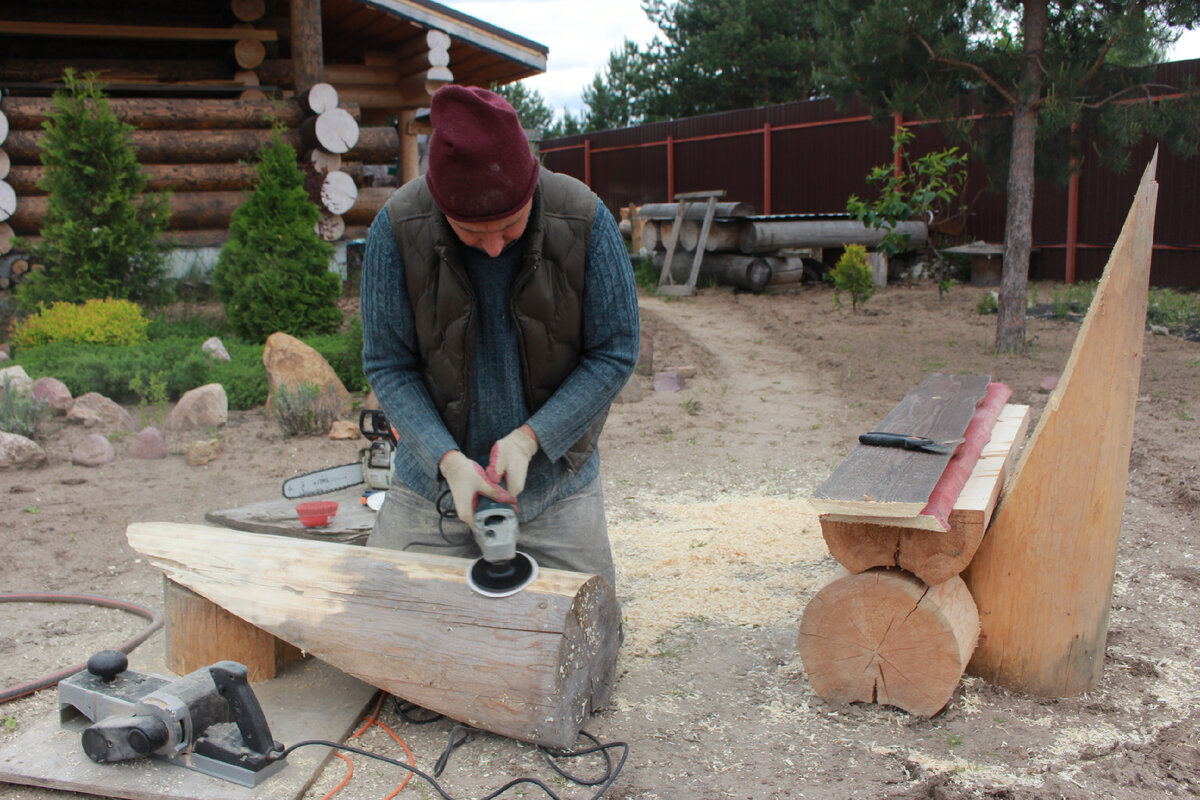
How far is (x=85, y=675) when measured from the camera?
2.57m

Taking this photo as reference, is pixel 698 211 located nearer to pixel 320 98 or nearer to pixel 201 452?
pixel 320 98

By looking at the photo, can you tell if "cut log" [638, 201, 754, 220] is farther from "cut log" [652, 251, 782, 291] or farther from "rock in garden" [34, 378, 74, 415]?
"rock in garden" [34, 378, 74, 415]

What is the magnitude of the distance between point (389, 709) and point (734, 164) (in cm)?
1626

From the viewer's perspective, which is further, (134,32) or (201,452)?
(134,32)

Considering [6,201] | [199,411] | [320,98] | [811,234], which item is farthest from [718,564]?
[811,234]

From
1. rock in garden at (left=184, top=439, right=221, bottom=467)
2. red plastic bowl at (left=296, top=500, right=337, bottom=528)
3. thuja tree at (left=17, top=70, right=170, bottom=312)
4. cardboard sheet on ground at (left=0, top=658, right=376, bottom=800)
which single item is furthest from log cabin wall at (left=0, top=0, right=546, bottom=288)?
cardboard sheet on ground at (left=0, top=658, right=376, bottom=800)

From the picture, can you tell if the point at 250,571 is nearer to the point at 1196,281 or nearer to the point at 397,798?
the point at 397,798

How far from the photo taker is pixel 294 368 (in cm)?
647

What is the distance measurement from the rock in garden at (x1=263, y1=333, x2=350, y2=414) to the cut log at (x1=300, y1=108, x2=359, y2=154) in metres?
3.68

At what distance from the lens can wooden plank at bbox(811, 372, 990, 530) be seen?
2.45 meters

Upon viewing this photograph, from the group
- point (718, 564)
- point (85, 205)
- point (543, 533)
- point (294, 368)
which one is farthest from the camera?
point (85, 205)

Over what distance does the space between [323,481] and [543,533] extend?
1.35m

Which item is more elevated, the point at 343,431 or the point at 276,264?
the point at 276,264

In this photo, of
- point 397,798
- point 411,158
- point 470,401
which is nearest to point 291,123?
point 411,158
